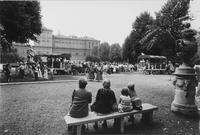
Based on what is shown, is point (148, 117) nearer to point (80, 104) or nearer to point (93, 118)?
point (93, 118)

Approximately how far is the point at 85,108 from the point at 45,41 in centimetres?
11151

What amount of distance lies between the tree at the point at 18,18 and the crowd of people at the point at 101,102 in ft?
53.5

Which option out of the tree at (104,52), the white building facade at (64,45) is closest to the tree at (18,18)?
the tree at (104,52)

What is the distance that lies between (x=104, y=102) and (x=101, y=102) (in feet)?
0.28

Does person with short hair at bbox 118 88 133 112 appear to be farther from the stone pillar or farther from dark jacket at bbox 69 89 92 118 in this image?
the stone pillar

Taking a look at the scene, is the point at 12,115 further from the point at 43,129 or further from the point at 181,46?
the point at 181,46

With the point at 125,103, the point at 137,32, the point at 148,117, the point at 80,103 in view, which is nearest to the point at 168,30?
the point at 137,32

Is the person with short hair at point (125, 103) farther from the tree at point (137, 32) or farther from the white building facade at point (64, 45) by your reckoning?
the white building facade at point (64, 45)

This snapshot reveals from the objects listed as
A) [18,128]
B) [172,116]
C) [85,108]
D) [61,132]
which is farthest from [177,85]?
[18,128]

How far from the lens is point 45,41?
360 ft

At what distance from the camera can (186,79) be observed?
667 centimetres

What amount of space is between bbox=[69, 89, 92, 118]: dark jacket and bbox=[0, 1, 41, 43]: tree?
1631 centimetres

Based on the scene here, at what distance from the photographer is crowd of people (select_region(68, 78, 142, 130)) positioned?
4730 millimetres

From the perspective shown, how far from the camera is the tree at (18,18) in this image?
18047 mm
